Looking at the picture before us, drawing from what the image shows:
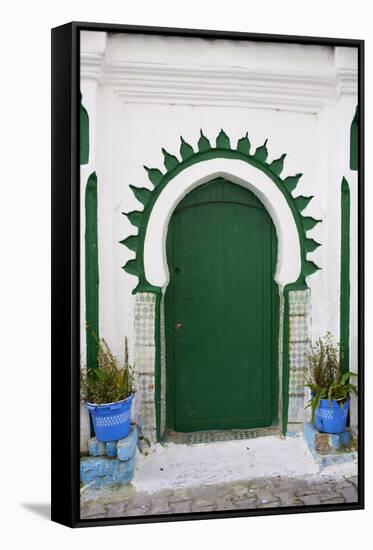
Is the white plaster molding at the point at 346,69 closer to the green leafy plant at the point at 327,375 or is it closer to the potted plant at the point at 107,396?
the green leafy plant at the point at 327,375

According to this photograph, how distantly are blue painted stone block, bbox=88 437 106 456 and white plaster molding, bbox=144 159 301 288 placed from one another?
1.12 m

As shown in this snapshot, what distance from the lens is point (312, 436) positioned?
4238 millimetres

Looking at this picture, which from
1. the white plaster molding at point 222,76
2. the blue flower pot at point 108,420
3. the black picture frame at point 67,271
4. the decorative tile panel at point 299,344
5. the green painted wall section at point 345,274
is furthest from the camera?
the decorative tile panel at point 299,344

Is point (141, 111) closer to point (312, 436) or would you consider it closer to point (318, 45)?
point (318, 45)

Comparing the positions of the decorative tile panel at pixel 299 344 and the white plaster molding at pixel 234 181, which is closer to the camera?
the white plaster molding at pixel 234 181

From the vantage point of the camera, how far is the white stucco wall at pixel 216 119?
404cm

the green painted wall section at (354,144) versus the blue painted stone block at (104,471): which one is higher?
the green painted wall section at (354,144)

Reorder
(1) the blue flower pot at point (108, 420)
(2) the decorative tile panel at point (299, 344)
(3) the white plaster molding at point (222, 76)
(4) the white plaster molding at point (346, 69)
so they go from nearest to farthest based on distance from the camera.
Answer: (1) the blue flower pot at point (108, 420) → (3) the white plaster molding at point (222, 76) → (4) the white plaster molding at point (346, 69) → (2) the decorative tile panel at point (299, 344)

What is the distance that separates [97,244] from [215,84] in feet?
4.44

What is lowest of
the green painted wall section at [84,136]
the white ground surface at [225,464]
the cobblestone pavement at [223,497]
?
the cobblestone pavement at [223,497]

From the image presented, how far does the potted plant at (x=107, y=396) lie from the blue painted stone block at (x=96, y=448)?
34mm

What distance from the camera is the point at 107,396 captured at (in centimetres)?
396

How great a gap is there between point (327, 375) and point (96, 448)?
1.65m

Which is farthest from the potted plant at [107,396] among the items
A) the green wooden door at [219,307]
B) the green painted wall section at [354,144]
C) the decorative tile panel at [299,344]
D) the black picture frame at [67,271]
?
the green painted wall section at [354,144]
